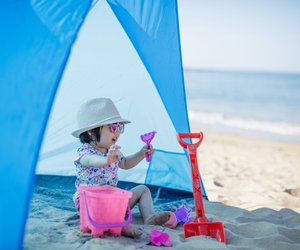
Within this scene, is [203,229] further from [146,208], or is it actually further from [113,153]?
[113,153]

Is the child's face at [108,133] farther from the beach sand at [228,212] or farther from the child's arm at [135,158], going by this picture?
the beach sand at [228,212]

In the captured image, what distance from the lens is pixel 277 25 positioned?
79.8 ft

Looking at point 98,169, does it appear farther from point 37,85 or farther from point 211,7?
point 211,7

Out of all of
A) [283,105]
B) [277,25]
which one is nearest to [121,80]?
[283,105]

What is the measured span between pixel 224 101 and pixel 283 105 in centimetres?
182

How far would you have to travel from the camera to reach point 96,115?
7.91 feet

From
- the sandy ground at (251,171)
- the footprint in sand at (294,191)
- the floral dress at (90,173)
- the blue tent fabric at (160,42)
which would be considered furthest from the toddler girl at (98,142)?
the footprint in sand at (294,191)

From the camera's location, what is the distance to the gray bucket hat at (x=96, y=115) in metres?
2.40

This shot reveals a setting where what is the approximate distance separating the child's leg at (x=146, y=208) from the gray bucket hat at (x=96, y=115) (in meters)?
0.43

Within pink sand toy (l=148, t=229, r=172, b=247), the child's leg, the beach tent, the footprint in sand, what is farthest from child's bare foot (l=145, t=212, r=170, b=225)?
the footprint in sand

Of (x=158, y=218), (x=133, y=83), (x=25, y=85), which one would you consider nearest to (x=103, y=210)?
(x=158, y=218)

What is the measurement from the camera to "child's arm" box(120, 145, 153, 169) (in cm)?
251

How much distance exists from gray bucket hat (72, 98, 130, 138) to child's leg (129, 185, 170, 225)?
0.43 metres

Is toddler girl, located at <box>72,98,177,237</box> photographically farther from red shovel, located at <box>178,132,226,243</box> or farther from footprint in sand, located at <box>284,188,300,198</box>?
footprint in sand, located at <box>284,188,300,198</box>
